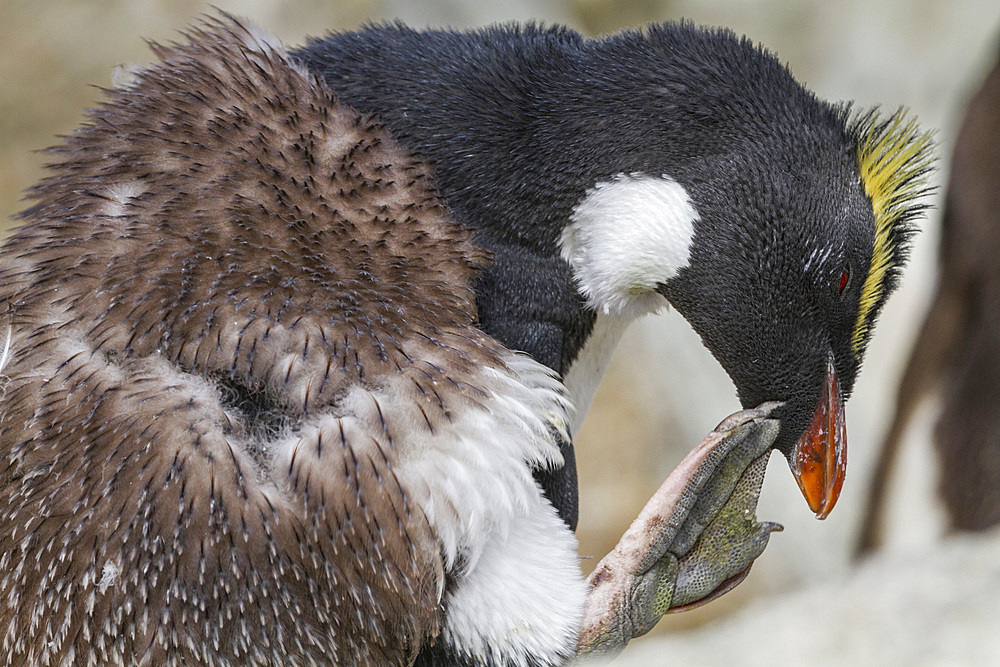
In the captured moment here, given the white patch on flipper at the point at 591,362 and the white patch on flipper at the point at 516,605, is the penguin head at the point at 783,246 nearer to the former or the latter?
the white patch on flipper at the point at 591,362

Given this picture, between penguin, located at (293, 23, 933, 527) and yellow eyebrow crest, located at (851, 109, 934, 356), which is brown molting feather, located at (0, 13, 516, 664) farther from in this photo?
yellow eyebrow crest, located at (851, 109, 934, 356)

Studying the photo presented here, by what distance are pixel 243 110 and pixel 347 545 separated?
63cm

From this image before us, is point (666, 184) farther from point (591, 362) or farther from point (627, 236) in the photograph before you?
point (591, 362)

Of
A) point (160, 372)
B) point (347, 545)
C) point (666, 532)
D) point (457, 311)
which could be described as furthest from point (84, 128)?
point (666, 532)

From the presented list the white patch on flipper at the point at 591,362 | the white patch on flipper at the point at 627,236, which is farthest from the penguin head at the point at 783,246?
the white patch on flipper at the point at 591,362

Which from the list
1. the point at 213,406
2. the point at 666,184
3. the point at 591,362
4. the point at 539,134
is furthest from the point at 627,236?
the point at 213,406

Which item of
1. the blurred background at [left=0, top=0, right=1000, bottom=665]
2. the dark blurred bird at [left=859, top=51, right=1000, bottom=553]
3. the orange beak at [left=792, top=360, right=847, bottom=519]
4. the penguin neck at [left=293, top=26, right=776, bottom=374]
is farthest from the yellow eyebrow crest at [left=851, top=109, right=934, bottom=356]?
the dark blurred bird at [left=859, top=51, right=1000, bottom=553]

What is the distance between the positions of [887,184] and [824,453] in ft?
1.43

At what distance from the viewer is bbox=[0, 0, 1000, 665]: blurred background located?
113 inches

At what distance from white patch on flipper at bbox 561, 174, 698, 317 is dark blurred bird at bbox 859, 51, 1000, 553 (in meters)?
2.35

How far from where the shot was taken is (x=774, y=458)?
447cm

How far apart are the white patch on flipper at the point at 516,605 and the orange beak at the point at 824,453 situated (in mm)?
465

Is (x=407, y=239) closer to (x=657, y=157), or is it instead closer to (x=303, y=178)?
(x=303, y=178)

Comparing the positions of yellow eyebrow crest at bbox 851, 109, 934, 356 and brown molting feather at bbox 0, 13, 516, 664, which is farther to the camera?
yellow eyebrow crest at bbox 851, 109, 934, 356
